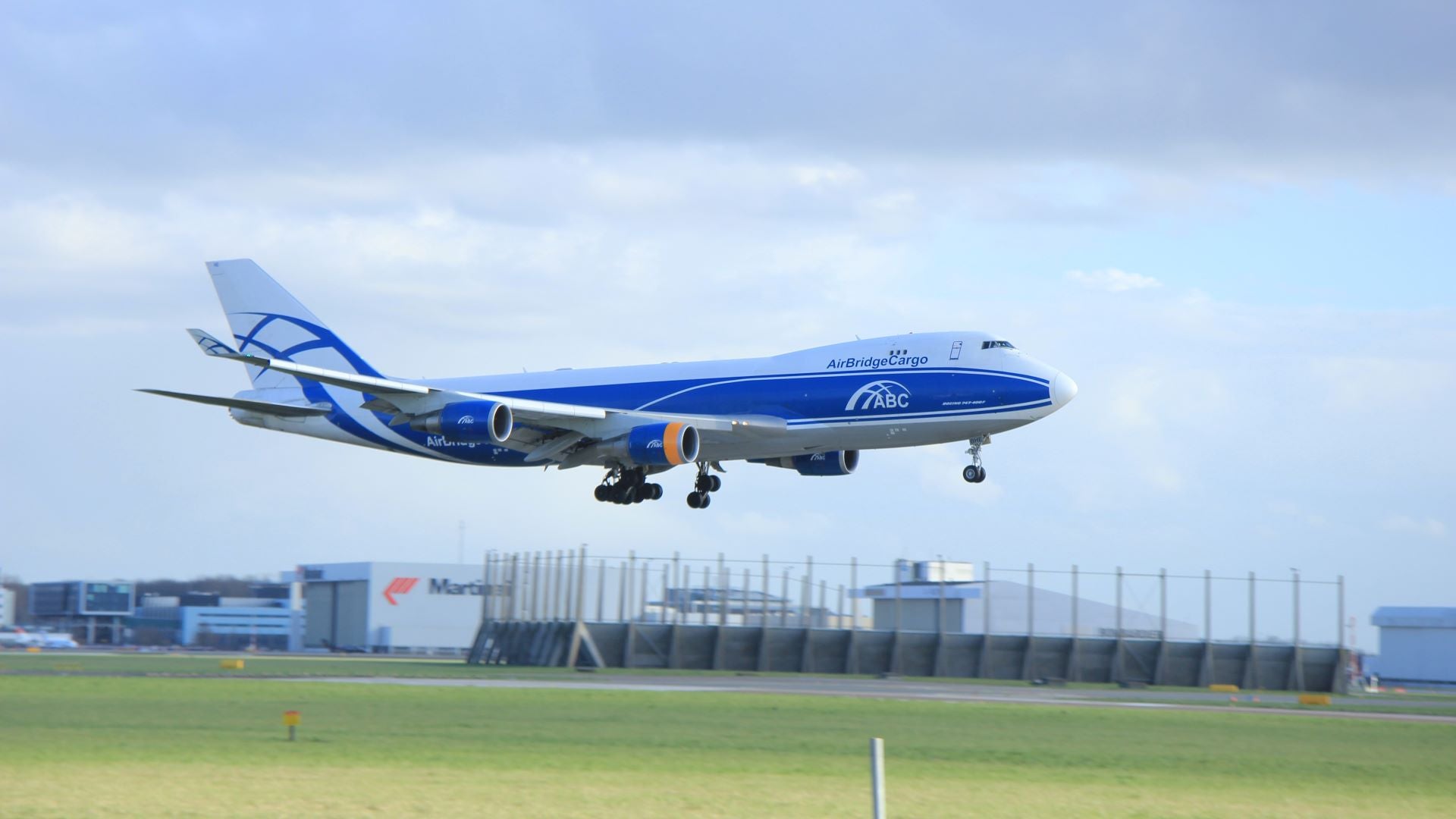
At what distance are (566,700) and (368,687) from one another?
6647 mm

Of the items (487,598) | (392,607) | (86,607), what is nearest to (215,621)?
(86,607)

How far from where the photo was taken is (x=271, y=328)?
62.3 metres

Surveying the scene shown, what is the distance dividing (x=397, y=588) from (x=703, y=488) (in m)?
84.0

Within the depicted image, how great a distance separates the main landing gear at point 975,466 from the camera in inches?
1876

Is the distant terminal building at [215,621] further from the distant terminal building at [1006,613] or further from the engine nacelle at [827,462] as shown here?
the engine nacelle at [827,462]

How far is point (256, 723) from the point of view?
30.5m

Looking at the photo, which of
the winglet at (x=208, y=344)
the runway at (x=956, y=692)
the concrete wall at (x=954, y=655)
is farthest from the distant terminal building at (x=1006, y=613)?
the winglet at (x=208, y=344)

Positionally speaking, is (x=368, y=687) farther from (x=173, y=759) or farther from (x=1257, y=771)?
(x=1257, y=771)

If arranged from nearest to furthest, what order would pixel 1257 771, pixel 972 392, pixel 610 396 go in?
1. pixel 1257 771
2. pixel 972 392
3. pixel 610 396

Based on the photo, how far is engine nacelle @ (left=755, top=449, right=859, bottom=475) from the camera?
54.9 m

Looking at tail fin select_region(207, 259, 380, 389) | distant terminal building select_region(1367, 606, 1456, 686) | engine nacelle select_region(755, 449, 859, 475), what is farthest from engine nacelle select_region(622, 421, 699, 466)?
distant terminal building select_region(1367, 606, 1456, 686)

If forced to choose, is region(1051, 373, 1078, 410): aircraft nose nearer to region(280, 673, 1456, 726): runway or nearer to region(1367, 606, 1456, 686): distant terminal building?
region(280, 673, 1456, 726): runway

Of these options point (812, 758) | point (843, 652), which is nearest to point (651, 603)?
point (843, 652)

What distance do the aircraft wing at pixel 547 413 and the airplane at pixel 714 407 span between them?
0.18 ft
